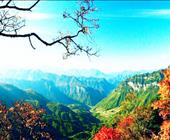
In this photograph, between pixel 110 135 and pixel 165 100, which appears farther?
pixel 110 135

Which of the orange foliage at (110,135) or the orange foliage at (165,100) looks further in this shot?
the orange foliage at (110,135)

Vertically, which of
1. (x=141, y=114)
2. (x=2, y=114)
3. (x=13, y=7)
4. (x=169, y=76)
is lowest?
(x=141, y=114)

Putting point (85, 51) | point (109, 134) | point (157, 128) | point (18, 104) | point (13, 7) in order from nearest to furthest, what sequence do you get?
point (13, 7), point (85, 51), point (18, 104), point (109, 134), point (157, 128)

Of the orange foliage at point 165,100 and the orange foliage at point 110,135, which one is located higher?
the orange foliage at point 165,100

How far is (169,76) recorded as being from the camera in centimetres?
5512

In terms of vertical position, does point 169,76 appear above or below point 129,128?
above

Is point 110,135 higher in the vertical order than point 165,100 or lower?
lower

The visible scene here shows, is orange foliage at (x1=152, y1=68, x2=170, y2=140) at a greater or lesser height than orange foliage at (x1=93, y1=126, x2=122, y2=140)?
greater

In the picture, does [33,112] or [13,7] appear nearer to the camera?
[13,7]

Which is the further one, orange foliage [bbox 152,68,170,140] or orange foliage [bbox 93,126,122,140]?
orange foliage [bbox 93,126,122,140]

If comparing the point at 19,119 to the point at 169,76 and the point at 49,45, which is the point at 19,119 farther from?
the point at 49,45

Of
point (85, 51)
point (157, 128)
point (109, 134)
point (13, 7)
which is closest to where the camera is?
→ point (13, 7)


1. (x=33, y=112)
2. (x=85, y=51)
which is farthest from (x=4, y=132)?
(x=85, y=51)

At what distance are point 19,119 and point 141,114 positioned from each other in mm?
45661
